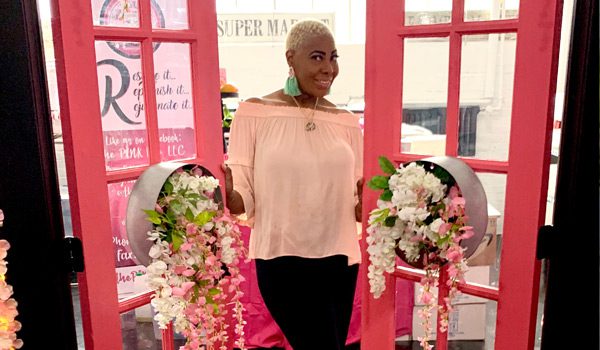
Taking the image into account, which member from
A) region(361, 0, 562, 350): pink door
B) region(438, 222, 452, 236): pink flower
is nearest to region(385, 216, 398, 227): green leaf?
region(438, 222, 452, 236): pink flower

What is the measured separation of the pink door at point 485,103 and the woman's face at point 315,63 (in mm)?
140

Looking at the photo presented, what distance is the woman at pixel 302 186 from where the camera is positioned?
1.66 m

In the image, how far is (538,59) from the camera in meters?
1.35

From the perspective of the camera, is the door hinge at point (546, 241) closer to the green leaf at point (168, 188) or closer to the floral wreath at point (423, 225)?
the floral wreath at point (423, 225)

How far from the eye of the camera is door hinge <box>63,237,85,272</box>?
138cm

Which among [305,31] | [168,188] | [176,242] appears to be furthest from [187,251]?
[305,31]

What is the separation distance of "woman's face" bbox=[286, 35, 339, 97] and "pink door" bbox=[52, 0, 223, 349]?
0.82 ft

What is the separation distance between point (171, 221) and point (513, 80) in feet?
3.14

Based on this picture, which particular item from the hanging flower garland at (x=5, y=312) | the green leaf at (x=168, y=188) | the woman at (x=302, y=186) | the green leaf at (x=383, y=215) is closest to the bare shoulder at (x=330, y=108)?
the woman at (x=302, y=186)

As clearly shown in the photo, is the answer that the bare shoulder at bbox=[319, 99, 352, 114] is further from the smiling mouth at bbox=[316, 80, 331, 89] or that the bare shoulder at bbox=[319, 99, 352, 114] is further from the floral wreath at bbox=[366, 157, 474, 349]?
the floral wreath at bbox=[366, 157, 474, 349]

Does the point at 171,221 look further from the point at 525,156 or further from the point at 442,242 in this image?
the point at 525,156

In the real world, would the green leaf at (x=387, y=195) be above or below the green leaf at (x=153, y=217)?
above

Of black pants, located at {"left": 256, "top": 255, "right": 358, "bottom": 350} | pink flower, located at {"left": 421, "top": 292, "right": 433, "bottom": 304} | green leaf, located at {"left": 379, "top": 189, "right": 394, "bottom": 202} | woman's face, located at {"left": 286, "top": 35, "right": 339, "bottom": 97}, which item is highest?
woman's face, located at {"left": 286, "top": 35, "right": 339, "bottom": 97}

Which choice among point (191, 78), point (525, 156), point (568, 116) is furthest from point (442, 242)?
point (191, 78)
